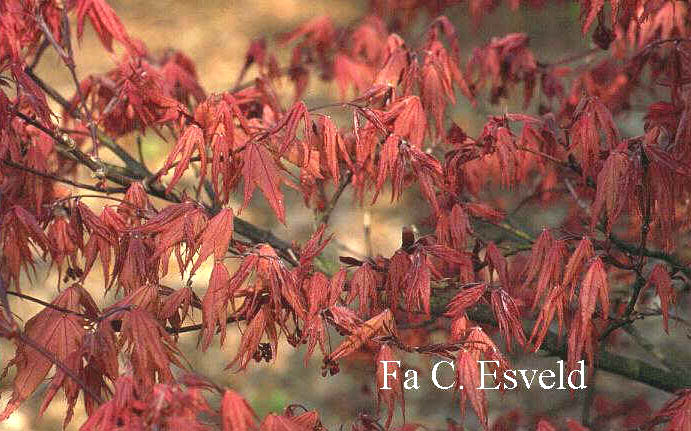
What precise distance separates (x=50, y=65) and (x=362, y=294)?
9.13 feet

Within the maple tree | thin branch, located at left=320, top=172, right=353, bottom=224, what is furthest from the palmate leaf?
thin branch, located at left=320, top=172, right=353, bottom=224

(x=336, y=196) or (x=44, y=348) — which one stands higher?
(x=336, y=196)

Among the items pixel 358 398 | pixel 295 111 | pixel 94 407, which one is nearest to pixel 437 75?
pixel 295 111

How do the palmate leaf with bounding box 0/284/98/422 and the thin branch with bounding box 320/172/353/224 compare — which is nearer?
the palmate leaf with bounding box 0/284/98/422

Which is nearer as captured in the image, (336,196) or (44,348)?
(44,348)

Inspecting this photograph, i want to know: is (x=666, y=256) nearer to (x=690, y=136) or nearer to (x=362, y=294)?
(x=690, y=136)

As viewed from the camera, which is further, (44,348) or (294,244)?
(294,244)

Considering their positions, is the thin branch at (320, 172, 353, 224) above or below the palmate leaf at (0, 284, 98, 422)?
above

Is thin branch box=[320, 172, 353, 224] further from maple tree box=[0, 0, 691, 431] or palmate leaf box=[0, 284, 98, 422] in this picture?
palmate leaf box=[0, 284, 98, 422]

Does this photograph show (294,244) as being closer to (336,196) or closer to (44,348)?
(336,196)

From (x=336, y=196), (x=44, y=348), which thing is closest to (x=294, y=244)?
(x=336, y=196)

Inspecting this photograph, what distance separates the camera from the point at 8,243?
4.69ft

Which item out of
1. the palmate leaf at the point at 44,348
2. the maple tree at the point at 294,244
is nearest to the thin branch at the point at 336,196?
the maple tree at the point at 294,244

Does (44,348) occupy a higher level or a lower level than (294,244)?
lower
